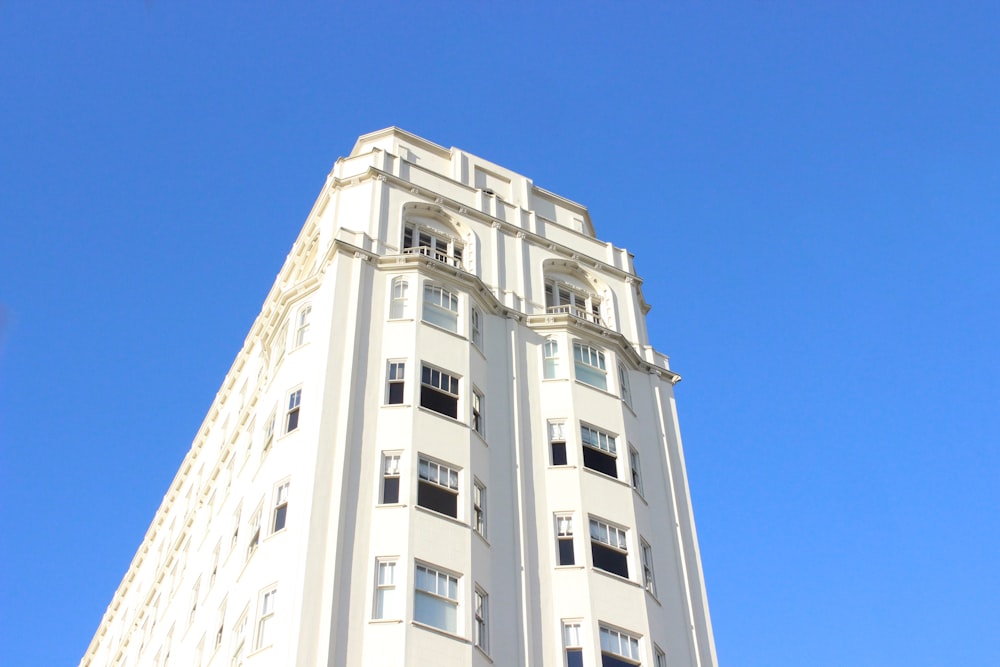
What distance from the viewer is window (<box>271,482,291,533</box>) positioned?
37.3m

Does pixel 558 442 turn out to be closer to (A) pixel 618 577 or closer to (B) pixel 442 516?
(A) pixel 618 577

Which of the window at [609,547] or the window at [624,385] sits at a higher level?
the window at [624,385]

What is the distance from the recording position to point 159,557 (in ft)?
202

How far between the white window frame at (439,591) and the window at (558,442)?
25.6 ft

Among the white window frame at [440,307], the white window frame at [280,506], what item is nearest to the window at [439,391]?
the white window frame at [440,307]

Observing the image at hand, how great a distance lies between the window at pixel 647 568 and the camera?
39.8 metres

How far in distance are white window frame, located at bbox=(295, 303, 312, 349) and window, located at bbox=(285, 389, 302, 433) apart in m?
2.55

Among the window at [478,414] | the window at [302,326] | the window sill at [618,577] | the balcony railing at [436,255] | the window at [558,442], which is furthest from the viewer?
the balcony railing at [436,255]

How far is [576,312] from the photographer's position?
163ft

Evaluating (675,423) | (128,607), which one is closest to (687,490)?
(675,423)

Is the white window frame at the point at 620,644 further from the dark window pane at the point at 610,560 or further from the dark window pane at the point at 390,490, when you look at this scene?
the dark window pane at the point at 390,490

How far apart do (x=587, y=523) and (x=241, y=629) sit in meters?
11.4

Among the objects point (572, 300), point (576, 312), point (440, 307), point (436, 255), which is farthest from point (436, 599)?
point (572, 300)

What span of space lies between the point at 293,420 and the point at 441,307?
724 cm
